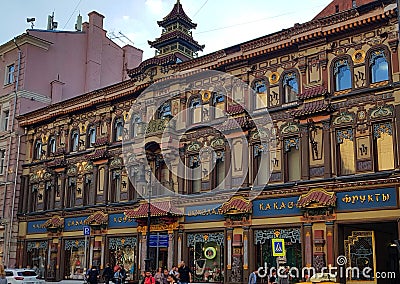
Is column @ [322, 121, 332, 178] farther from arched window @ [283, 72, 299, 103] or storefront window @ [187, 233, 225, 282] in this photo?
storefront window @ [187, 233, 225, 282]

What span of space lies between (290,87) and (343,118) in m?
3.43

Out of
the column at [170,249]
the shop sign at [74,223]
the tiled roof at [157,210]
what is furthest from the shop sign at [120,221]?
the column at [170,249]

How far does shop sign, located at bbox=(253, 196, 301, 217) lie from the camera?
24359mm

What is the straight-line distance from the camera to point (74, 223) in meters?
34.4

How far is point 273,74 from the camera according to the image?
26.6 meters

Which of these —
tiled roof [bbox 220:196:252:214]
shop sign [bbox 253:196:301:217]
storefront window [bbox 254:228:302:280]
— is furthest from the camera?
tiled roof [bbox 220:196:252:214]

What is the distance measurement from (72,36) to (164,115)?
15.9m

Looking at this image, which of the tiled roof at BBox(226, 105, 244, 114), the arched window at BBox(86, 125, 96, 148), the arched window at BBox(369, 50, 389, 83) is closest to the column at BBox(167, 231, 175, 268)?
the tiled roof at BBox(226, 105, 244, 114)

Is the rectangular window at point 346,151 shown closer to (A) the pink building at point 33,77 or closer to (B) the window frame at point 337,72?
(B) the window frame at point 337,72

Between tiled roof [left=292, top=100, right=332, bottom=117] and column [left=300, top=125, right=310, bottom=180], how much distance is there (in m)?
0.67

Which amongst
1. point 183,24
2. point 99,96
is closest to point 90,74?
point 99,96

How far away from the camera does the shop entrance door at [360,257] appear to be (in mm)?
22578

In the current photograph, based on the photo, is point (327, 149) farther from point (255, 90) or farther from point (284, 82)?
point (255, 90)

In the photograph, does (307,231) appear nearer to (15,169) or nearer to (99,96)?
(99,96)
